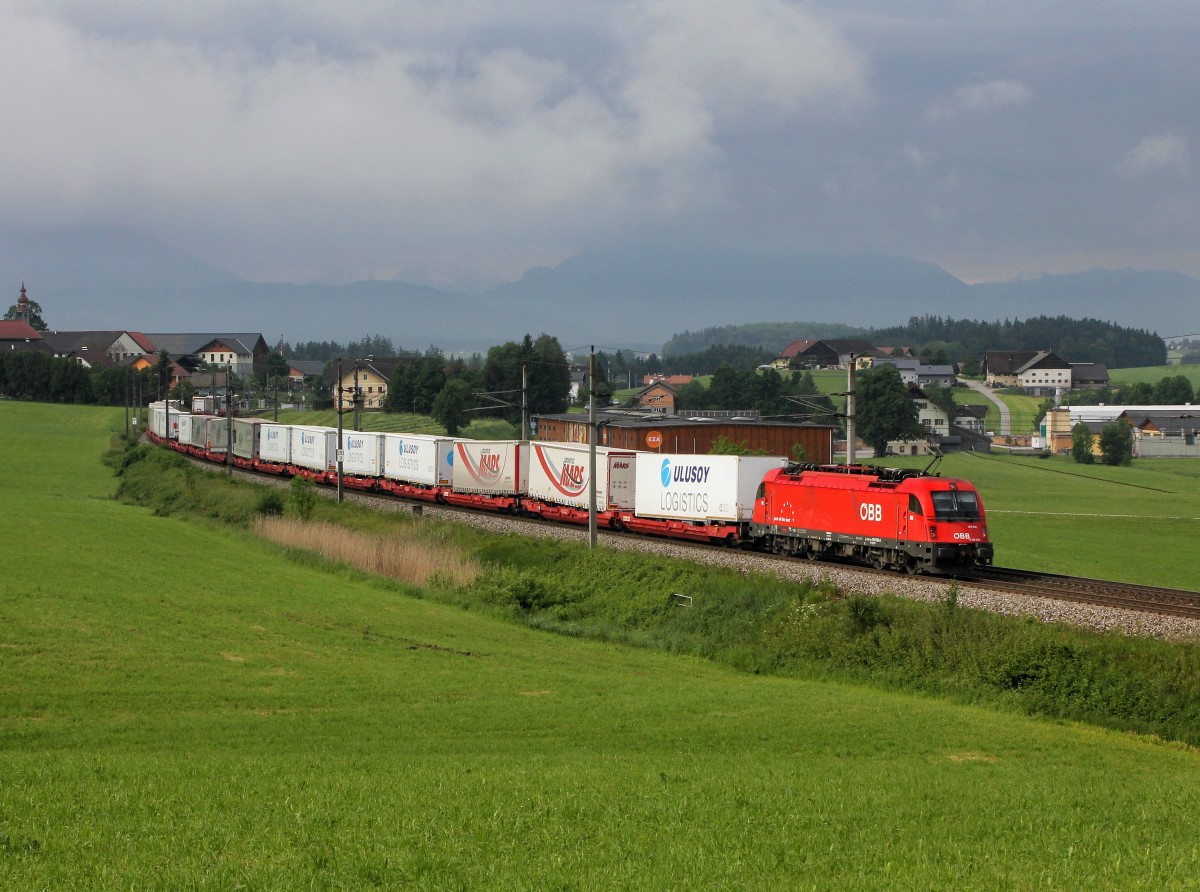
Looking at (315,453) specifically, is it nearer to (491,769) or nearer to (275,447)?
(275,447)

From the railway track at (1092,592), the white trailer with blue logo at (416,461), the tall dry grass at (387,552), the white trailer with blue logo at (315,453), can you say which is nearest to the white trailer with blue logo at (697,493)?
the tall dry grass at (387,552)

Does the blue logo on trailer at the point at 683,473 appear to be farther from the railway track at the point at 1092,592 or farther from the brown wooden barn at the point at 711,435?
the brown wooden barn at the point at 711,435

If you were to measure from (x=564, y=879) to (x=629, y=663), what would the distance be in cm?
1747

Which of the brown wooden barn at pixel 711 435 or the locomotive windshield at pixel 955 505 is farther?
the brown wooden barn at pixel 711 435

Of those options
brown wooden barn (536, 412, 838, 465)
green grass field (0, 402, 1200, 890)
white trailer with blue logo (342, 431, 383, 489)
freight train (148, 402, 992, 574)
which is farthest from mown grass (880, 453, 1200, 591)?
white trailer with blue logo (342, 431, 383, 489)

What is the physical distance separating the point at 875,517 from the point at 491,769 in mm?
24690

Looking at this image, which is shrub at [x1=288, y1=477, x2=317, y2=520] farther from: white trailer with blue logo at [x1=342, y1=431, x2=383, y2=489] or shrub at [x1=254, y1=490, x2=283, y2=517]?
white trailer with blue logo at [x1=342, y1=431, x2=383, y2=489]

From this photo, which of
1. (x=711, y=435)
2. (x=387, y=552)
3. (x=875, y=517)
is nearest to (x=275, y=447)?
(x=711, y=435)

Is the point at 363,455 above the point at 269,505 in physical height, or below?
above

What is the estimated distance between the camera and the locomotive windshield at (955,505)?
3597cm

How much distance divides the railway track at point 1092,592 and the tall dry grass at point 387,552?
59.6ft

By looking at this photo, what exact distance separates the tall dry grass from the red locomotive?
11.7m

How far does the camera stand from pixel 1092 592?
3372 cm

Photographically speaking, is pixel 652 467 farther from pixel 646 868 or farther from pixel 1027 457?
pixel 1027 457
